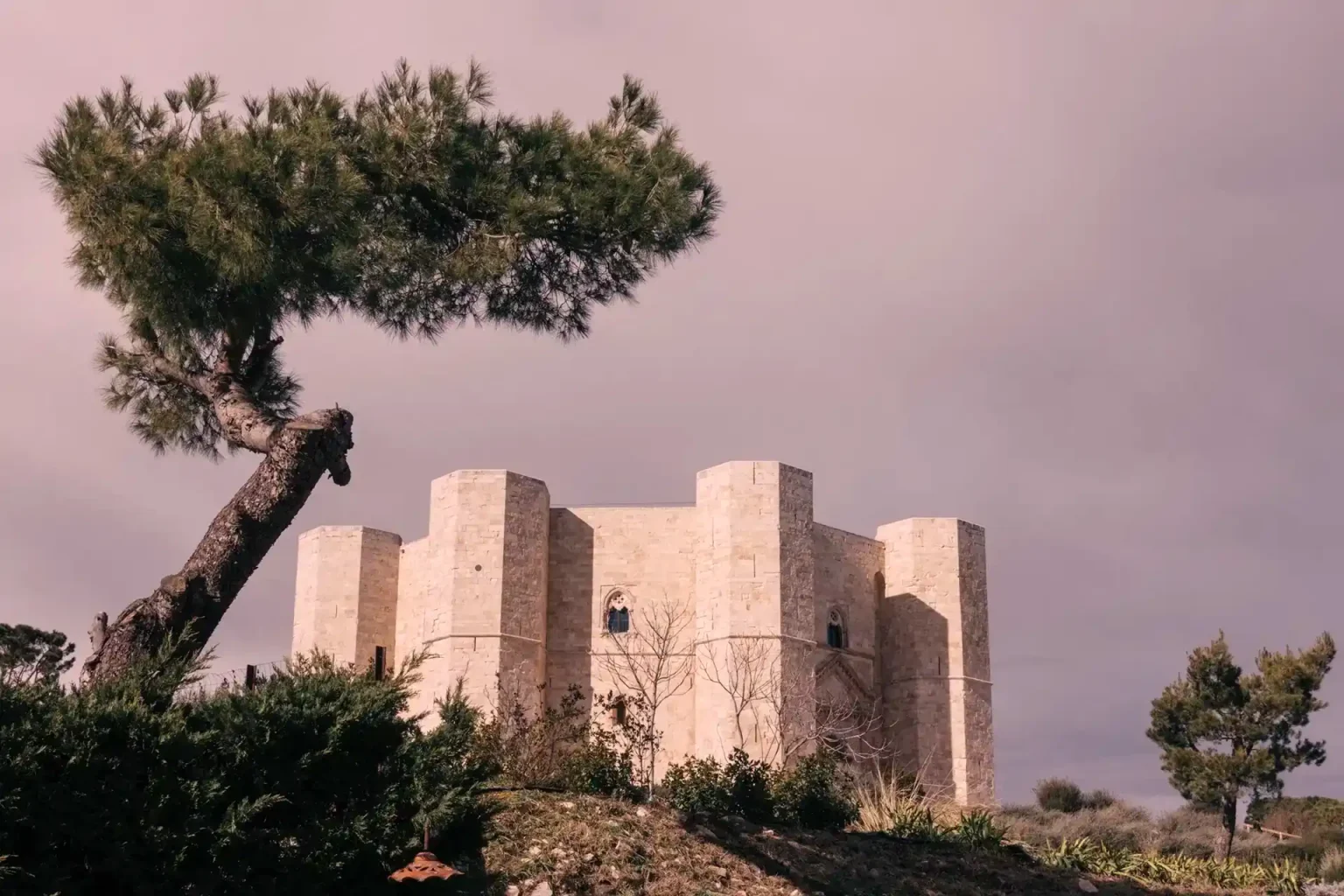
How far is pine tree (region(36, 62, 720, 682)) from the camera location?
10.5 metres

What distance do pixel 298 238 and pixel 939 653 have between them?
2133 cm

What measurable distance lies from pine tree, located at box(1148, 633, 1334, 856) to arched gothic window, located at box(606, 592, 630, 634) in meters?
11.3

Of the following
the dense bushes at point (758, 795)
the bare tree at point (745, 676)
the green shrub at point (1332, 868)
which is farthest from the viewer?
the bare tree at point (745, 676)

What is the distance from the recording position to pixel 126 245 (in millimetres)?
10641

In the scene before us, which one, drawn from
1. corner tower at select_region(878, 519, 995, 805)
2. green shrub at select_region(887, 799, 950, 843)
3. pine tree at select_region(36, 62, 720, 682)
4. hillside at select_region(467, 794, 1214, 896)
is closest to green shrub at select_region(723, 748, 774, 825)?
hillside at select_region(467, 794, 1214, 896)

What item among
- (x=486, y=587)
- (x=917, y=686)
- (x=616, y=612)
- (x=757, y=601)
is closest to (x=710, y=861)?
(x=757, y=601)

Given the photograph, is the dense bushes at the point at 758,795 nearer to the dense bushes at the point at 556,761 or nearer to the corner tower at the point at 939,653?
the dense bushes at the point at 556,761

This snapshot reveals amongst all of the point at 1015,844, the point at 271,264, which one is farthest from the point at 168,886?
the point at 1015,844

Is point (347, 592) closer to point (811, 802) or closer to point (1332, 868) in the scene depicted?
point (811, 802)

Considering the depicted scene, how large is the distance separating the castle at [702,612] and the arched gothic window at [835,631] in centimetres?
4

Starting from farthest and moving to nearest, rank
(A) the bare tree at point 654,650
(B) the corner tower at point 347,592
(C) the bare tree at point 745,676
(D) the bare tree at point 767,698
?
(B) the corner tower at point 347,592 < (A) the bare tree at point 654,650 < (C) the bare tree at point 745,676 < (D) the bare tree at point 767,698

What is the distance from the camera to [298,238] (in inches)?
436

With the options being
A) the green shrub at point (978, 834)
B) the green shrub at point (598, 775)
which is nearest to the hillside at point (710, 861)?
the green shrub at point (978, 834)

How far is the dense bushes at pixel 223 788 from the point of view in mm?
7730
